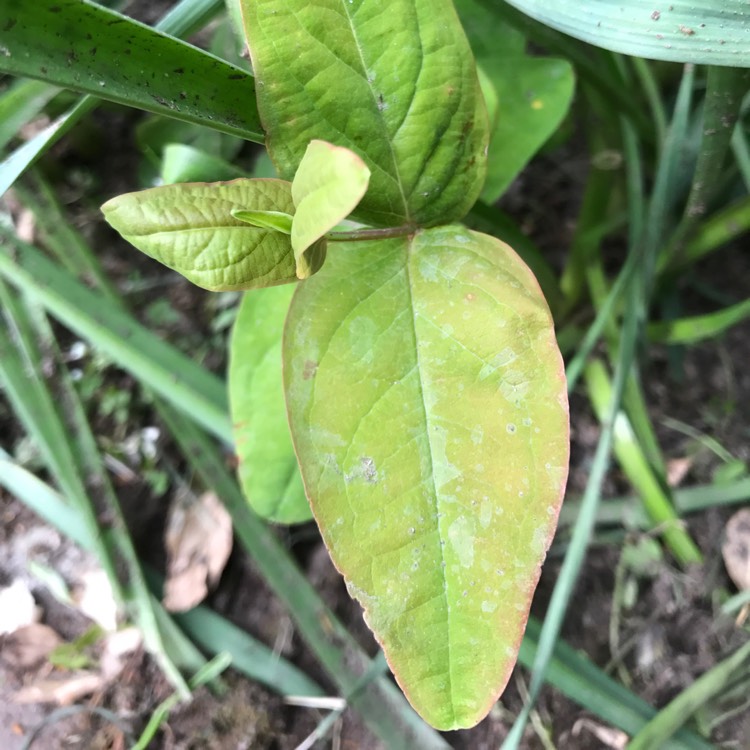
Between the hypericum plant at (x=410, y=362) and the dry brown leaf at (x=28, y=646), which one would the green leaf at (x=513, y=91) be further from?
the dry brown leaf at (x=28, y=646)

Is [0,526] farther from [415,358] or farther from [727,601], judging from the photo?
[727,601]

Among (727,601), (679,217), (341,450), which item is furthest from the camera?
(679,217)

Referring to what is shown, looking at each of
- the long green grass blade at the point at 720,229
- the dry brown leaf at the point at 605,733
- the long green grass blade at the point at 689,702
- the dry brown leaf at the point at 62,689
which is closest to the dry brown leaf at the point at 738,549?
the long green grass blade at the point at 689,702

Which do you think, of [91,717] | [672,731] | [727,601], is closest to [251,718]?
[91,717]

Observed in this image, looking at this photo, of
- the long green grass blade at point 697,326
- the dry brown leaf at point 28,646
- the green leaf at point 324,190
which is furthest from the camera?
the dry brown leaf at point 28,646

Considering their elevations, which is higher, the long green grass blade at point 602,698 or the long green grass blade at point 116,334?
the long green grass blade at point 116,334

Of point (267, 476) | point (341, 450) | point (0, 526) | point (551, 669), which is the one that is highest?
point (341, 450)

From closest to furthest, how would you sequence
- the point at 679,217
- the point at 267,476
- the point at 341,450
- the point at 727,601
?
the point at 341,450 → the point at 267,476 → the point at 727,601 → the point at 679,217
